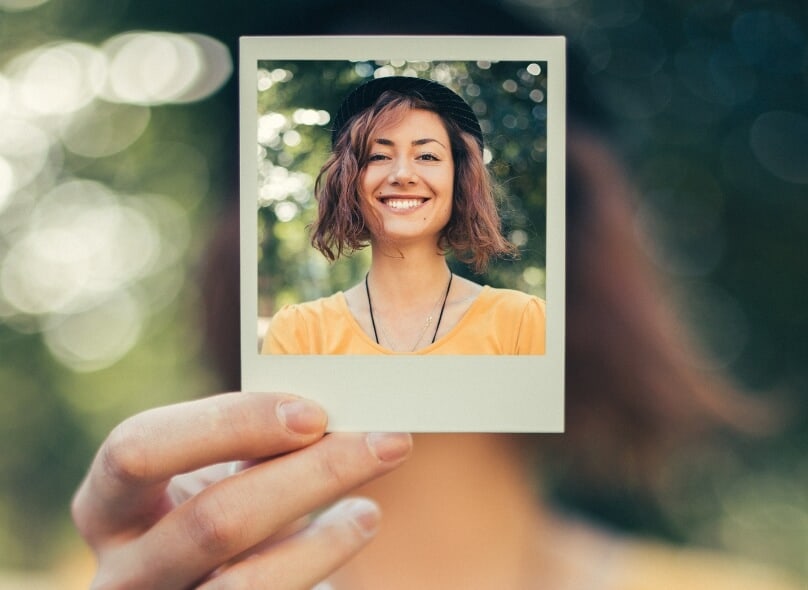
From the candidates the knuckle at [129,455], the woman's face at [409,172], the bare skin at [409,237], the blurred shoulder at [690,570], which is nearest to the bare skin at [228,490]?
the knuckle at [129,455]

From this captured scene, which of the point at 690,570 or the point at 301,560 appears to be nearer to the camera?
the point at 301,560

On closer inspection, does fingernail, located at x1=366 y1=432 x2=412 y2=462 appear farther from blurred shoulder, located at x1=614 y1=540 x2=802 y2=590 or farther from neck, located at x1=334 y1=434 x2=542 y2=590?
blurred shoulder, located at x1=614 y1=540 x2=802 y2=590

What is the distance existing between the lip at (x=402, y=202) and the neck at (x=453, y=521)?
0.86 ft

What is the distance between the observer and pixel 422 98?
68cm

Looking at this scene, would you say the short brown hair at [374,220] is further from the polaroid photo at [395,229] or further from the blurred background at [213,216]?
the blurred background at [213,216]

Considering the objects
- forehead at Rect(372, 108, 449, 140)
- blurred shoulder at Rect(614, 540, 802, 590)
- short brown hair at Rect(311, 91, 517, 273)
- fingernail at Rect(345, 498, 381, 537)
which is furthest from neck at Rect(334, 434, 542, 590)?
forehead at Rect(372, 108, 449, 140)

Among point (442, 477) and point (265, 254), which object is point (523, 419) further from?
point (265, 254)

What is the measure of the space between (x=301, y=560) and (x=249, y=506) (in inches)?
3.1

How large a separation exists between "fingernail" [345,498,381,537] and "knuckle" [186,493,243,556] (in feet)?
0.45

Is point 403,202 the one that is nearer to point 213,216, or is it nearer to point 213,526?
point 213,216

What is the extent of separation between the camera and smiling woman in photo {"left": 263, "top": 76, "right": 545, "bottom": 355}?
67 centimetres

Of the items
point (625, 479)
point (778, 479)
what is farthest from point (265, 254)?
point (778, 479)

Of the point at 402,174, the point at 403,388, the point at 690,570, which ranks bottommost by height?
the point at 690,570

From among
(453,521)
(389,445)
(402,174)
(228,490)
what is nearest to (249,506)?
(228,490)
